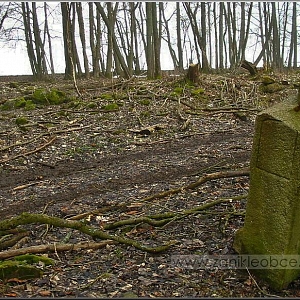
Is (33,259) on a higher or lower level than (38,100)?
lower

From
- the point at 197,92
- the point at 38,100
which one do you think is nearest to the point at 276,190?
the point at 197,92

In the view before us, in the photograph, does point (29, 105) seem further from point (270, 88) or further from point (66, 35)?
point (270, 88)

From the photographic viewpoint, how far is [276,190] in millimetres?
3188

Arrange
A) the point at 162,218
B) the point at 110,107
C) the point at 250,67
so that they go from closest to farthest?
the point at 162,218 < the point at 110,107 < the point at 250,67

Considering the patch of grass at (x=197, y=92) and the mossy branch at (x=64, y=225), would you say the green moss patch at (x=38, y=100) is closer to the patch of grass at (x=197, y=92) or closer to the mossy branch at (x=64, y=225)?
the patch of grass at (x=197, y=92)

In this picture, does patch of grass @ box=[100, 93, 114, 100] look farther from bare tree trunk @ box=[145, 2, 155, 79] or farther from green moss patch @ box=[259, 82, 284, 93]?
green moss patch @ box=[259, 82, 284, 93]

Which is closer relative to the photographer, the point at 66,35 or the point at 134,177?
the point at 134,177

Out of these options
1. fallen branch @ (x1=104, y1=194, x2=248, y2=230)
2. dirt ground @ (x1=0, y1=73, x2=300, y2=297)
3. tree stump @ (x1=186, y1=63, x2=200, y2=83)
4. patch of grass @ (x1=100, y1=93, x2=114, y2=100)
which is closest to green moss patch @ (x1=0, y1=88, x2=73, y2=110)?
dirt ground @ (x1=0, y1=73, x2=300, y2=297)

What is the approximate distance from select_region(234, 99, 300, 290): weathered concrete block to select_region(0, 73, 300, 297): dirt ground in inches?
12.3

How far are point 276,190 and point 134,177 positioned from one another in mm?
3957

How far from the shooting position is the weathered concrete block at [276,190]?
3.09m

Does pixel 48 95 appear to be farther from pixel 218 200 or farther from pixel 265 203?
pixel 265 203

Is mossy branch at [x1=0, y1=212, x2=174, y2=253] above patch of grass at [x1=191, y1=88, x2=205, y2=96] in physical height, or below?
below

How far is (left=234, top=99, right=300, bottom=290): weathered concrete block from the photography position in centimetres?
309
